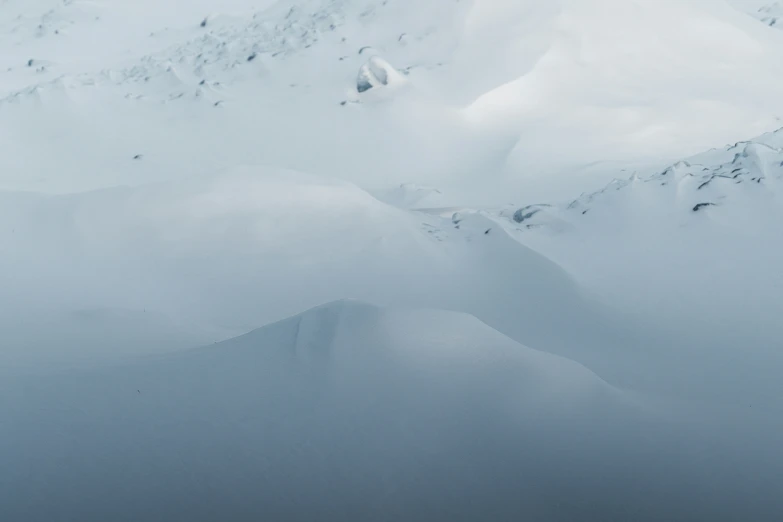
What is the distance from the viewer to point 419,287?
451cm

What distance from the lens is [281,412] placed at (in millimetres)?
3021

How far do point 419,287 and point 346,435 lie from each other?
5.83 ft

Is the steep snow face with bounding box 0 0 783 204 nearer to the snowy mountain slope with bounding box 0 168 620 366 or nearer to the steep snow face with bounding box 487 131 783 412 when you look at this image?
the steep snow face with bounding box 487 131 783 412

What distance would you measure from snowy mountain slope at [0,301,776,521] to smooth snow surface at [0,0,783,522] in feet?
0.04

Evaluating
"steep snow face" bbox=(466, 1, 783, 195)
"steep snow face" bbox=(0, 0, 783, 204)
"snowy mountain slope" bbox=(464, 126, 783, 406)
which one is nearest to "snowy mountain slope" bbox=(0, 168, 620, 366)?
"snowy mountain slope" bbox=(464, 126, 783, 406)

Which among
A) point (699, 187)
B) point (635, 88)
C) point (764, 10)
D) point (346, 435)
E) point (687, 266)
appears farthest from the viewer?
point (764, 10)

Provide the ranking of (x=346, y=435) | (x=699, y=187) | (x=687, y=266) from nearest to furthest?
(x=346, y=435) → (x=687, y=266) → (x=699, y=187)

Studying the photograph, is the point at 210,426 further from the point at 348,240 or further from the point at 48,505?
the point at 348,240

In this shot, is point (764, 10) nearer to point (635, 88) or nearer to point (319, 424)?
point (635, 88)

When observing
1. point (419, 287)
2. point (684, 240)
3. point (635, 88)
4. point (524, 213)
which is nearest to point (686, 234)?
point (684, 240)

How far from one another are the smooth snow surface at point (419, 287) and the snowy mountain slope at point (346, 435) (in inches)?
0.5

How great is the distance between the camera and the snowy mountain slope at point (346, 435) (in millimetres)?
2561

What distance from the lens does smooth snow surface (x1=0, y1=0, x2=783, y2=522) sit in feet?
8.84

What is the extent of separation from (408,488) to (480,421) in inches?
20.4
